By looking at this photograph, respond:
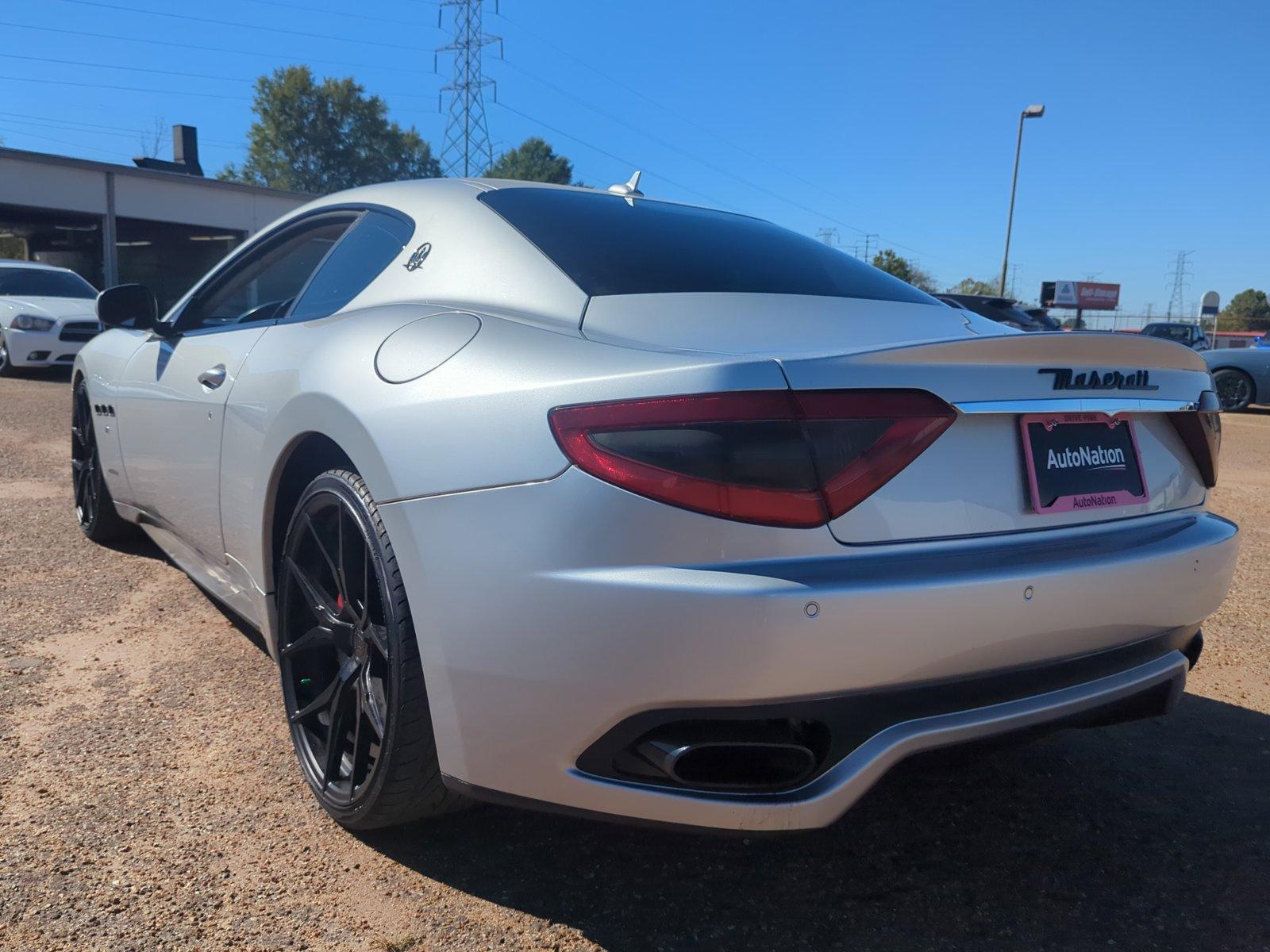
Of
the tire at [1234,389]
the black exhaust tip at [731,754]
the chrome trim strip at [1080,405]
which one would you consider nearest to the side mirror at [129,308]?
the black exhaust tip at [731,754]

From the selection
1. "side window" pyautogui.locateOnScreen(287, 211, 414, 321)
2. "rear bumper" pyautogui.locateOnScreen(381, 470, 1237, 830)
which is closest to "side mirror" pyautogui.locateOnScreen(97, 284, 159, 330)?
"side window" pyautogui.locateOnScreen(287, 211, 414, 321)

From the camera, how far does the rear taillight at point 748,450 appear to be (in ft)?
5.28

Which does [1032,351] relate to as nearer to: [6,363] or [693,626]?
[693,626]

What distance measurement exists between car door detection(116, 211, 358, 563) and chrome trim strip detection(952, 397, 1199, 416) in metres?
1.86

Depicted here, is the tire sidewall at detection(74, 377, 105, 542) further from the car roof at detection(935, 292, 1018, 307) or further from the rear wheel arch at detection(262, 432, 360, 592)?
the car roof at detection(935, 292, 1018, 307)

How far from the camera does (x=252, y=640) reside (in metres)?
3.36

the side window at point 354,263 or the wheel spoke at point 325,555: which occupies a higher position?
the side window at point 354,263

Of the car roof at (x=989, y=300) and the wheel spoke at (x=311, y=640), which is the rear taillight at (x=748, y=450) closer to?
the wheel spoke at (x=311, y=640)

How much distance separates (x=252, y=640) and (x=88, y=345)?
6.61 feet

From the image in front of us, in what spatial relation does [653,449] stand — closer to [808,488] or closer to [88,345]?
[808,488]

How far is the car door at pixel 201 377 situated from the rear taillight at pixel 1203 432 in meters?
2.16

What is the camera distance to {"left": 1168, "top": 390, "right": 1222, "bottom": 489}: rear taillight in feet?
7.36

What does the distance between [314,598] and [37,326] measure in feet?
41.1

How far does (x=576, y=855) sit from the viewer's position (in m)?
2.17
